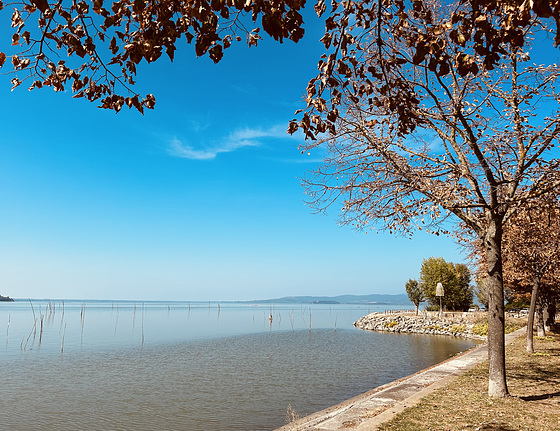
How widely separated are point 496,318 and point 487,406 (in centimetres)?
203

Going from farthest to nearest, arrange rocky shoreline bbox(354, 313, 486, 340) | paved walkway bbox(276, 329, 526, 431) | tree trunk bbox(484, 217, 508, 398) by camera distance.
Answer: rocky shoreline bbox(354, 313, 486, 340)
tree trunk bbox(484, 217, 508, 398)
paved walkway bbox(276, 329, 526, 431)

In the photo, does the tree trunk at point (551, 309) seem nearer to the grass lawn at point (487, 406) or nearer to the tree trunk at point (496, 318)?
the grass lawn at point (487, 406)

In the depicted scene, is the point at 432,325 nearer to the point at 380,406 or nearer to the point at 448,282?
the point at 448,282

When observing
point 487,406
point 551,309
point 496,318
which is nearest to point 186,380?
point 487,406

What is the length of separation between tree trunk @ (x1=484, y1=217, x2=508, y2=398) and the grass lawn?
17.3 inches

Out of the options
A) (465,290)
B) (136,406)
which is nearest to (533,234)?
(136,406)

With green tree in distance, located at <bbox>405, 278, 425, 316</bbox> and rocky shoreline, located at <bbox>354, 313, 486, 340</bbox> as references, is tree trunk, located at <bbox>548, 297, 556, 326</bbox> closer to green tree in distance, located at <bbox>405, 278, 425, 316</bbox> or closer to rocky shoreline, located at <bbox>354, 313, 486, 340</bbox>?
rocky shoreline, located at <bbox>354, 313, 486, 340</bbox>

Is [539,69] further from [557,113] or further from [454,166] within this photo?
[454,166]

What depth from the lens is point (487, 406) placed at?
8938 mm

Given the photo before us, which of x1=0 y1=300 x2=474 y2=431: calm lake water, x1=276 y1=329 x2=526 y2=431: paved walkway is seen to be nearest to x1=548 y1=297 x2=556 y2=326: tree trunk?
x1=0 y1=300 x2=474 y2=431: calm lake water

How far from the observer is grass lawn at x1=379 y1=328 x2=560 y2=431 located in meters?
7.79

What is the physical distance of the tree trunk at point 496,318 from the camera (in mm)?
9570

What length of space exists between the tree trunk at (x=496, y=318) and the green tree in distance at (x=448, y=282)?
165 feet

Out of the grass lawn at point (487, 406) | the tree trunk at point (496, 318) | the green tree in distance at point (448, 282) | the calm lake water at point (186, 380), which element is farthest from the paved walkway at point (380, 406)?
the green tree in distance at point (448, 282)
